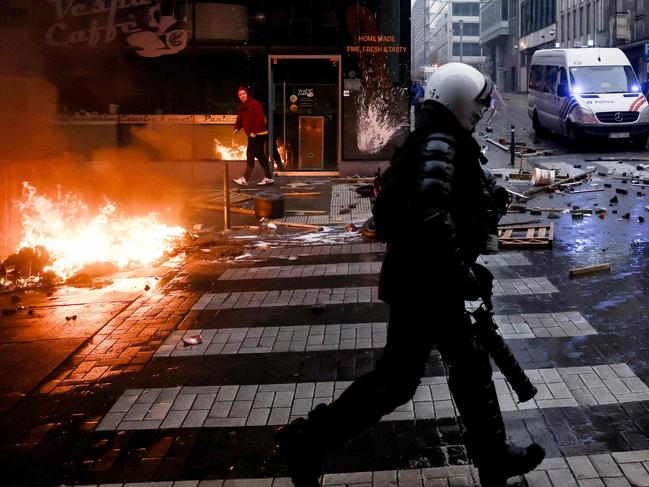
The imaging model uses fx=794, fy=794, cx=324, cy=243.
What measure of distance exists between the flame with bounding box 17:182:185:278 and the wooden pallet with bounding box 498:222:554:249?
4162 mm

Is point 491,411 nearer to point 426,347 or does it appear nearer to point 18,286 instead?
point 426,347

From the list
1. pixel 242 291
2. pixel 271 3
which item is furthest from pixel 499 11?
pixel 242 291

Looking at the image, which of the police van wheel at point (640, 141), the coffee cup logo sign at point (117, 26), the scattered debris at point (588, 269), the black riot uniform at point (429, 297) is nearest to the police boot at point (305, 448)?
the black riot uniform at point (429, 297)

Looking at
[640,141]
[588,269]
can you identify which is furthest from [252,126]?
[640,141]

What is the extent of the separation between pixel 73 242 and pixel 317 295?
3668mm

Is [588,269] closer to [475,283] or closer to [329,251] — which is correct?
[329,251]

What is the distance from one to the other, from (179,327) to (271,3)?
11.6 m

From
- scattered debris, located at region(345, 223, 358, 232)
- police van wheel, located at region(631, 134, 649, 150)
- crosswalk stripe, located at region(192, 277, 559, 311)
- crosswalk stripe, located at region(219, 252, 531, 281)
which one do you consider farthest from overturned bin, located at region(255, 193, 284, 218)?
police van wheel, located at region(631, 134, 649, 150)

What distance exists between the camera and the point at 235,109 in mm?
17016

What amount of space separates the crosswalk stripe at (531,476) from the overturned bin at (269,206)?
27.2 ft

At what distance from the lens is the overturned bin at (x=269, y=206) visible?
39.2ft

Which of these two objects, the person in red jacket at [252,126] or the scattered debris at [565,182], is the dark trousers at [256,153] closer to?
the person in red jacket at [252,126]

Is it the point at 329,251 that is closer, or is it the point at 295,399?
the point at 295,399

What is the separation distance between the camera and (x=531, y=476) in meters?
3.72
